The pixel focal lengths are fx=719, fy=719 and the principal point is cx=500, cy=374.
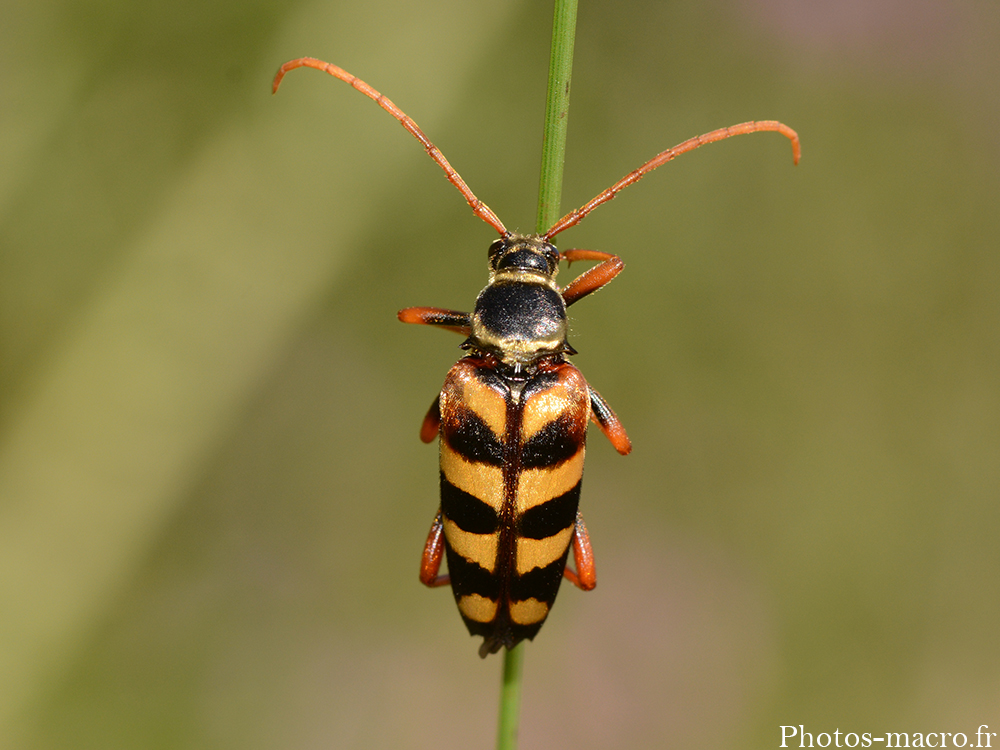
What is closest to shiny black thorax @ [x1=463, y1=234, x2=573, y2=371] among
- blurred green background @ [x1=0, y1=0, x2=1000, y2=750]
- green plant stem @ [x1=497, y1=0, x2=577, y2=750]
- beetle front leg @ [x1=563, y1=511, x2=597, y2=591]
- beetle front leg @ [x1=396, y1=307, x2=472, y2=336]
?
beetle front leg @ [x1=396, y1=307, x2=472, y2=336]

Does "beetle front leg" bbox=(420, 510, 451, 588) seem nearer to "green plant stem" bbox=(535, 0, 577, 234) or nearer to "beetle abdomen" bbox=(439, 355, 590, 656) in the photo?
"beetle abdomen" bbox=(439, 355, 590, 656)

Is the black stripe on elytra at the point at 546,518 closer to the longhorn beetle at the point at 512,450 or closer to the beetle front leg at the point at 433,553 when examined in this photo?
the longhorn beetle at the point at 512,450

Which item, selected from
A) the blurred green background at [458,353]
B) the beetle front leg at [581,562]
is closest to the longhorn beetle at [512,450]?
the beetle front leg at [581,562]

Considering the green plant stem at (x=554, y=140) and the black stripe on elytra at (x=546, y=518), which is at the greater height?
the green plant stem at (x=554, y=140)

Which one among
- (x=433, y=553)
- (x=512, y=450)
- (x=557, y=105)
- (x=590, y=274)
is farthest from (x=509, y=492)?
(x=557, y=105)

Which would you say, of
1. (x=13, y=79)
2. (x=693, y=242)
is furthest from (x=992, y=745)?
(x=13, y=79)

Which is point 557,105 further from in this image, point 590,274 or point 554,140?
point 590,274
